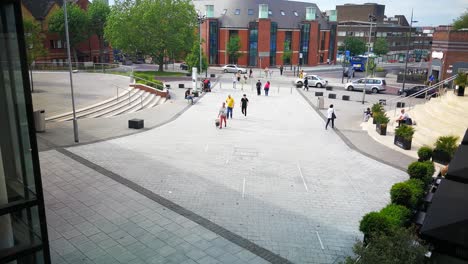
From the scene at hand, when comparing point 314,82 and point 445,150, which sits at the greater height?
point 314,82

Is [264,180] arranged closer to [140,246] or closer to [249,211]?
[249,211]

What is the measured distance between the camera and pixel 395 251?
653 cm

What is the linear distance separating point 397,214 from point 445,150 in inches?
328

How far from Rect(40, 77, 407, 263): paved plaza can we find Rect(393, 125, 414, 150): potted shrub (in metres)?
2.49

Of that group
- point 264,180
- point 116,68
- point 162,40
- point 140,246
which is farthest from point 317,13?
point 140,246

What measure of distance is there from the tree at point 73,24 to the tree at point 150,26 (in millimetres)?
4772

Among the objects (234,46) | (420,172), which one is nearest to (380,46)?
(234,46)

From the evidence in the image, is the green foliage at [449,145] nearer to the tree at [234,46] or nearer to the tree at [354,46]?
the tree at [234,46]

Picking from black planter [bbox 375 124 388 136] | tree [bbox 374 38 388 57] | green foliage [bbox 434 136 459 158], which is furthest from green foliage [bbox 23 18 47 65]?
tree [bbox 374 38 388 57]

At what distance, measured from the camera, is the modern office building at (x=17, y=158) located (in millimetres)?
5734

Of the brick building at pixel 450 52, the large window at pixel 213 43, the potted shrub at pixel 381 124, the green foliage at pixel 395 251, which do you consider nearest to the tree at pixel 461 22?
the brick building at pixel 450 52

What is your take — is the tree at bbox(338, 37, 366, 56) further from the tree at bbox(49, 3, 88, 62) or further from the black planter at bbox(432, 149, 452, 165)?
the black planter at bbox(432, 149, 452, 165)

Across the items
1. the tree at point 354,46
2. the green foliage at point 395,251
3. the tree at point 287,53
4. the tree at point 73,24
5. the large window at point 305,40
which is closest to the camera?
the green foliage at point 395,251

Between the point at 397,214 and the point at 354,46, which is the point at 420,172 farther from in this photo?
the point at 354,46
